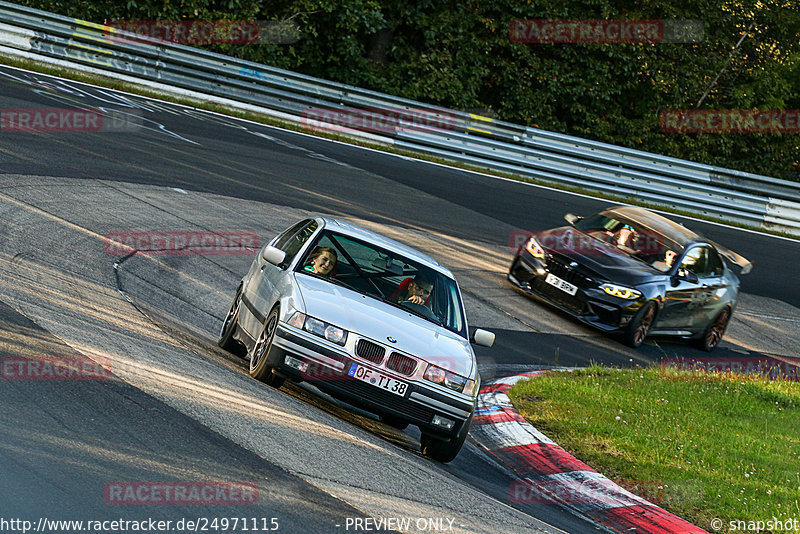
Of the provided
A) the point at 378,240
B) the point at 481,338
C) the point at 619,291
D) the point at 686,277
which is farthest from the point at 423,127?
the point at 481,338

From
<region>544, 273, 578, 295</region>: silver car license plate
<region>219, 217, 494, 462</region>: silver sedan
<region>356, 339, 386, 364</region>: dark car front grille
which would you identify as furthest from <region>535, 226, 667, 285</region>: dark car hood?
<region>356, 339, 386, 364</region>: dark car front grille

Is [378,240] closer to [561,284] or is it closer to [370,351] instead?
[370,351]

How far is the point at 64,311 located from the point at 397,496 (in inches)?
137

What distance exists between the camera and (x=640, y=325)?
567 inches

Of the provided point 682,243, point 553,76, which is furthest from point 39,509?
point 553,76

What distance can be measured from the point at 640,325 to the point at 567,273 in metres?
1.28

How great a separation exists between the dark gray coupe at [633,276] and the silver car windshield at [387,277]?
19.0ft

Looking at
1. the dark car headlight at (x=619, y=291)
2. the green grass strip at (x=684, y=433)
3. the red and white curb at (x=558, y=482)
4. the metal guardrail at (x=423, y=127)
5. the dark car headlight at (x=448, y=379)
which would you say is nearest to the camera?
the red and white curb at (x=558, y=482)

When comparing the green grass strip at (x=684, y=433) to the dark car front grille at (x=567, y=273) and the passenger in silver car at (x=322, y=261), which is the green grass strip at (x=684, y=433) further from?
the passenger in silver car at (x=322, y=261)

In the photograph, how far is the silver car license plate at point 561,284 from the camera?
1434 centimetres

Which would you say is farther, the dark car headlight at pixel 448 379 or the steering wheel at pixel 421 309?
the steering wheel at pixel 421 309

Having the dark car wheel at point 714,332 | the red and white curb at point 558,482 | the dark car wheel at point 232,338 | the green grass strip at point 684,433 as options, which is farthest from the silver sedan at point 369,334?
the dark car wheel at point 714,332

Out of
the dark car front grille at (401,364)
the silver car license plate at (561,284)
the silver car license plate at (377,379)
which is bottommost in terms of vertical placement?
the silver car license plate at (561,284)

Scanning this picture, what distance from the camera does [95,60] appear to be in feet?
77.0
